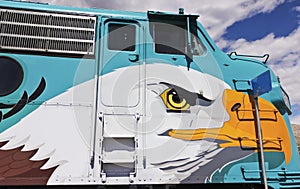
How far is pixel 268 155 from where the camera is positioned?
15.1 feet

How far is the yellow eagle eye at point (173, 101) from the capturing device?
14.6 ft

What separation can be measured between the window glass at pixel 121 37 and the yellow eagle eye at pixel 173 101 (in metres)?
0.90

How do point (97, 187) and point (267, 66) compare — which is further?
point (267, 66)

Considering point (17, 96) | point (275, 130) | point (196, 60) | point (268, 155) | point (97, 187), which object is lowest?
point (97, 187)

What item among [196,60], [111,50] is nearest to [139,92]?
[111,50]

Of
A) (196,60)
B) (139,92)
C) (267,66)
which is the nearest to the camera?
(139,92)

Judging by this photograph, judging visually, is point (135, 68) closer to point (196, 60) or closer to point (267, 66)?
point (196, 60)

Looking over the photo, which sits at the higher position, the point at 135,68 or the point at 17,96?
the point at 135,68

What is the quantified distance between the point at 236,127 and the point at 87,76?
2.47m

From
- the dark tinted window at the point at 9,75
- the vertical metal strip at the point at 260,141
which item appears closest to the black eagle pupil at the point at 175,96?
the vertical metal strip at the point at 260,141

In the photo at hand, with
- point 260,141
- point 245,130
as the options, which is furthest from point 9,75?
point 260,141

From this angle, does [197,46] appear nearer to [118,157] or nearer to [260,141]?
[260,141]

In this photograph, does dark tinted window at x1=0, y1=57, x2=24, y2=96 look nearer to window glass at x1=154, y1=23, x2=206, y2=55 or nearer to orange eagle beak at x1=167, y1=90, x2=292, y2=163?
window glass at x1=154, y1=23, x2=206, y2=55

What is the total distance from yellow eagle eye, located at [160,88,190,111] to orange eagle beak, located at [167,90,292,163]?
0.37 m
